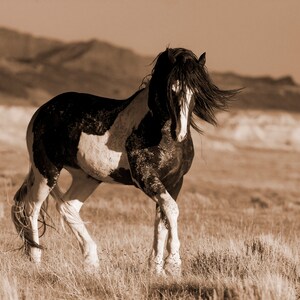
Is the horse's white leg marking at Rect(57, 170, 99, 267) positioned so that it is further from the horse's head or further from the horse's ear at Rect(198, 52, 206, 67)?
the horse's ear at Rect(198, 52, 206, 67)

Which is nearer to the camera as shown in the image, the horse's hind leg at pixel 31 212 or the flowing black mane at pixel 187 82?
the flowing black mane at pixel 187 82

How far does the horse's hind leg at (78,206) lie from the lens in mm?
8969

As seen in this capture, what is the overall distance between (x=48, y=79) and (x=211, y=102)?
168 m

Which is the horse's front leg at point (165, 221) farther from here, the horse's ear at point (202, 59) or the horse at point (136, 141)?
the horse's ear at point (202, 59)

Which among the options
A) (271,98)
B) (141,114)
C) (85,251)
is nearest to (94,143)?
(141,114)

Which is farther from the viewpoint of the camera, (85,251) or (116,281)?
(85,251)

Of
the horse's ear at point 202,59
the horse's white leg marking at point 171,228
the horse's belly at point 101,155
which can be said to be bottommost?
the horse's white leg marking at point 171,228

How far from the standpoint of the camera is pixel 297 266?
863cm

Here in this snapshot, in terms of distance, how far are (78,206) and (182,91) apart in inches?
91.1

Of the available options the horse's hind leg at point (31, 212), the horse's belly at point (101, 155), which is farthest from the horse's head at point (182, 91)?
the horse's hind leg at point (31, 212)

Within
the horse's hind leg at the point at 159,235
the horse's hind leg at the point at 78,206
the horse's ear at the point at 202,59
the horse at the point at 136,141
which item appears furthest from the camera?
the horse's hind leg at the point at 78,206

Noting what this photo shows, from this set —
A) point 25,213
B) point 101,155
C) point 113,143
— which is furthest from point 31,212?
point 113,143

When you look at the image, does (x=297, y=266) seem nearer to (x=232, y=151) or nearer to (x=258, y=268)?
(x=258, y=268)

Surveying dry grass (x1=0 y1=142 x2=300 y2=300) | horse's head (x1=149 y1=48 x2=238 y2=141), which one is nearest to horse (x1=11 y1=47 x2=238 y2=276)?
horse's head (x1=149 y1=48 x2=238 y2=141)
